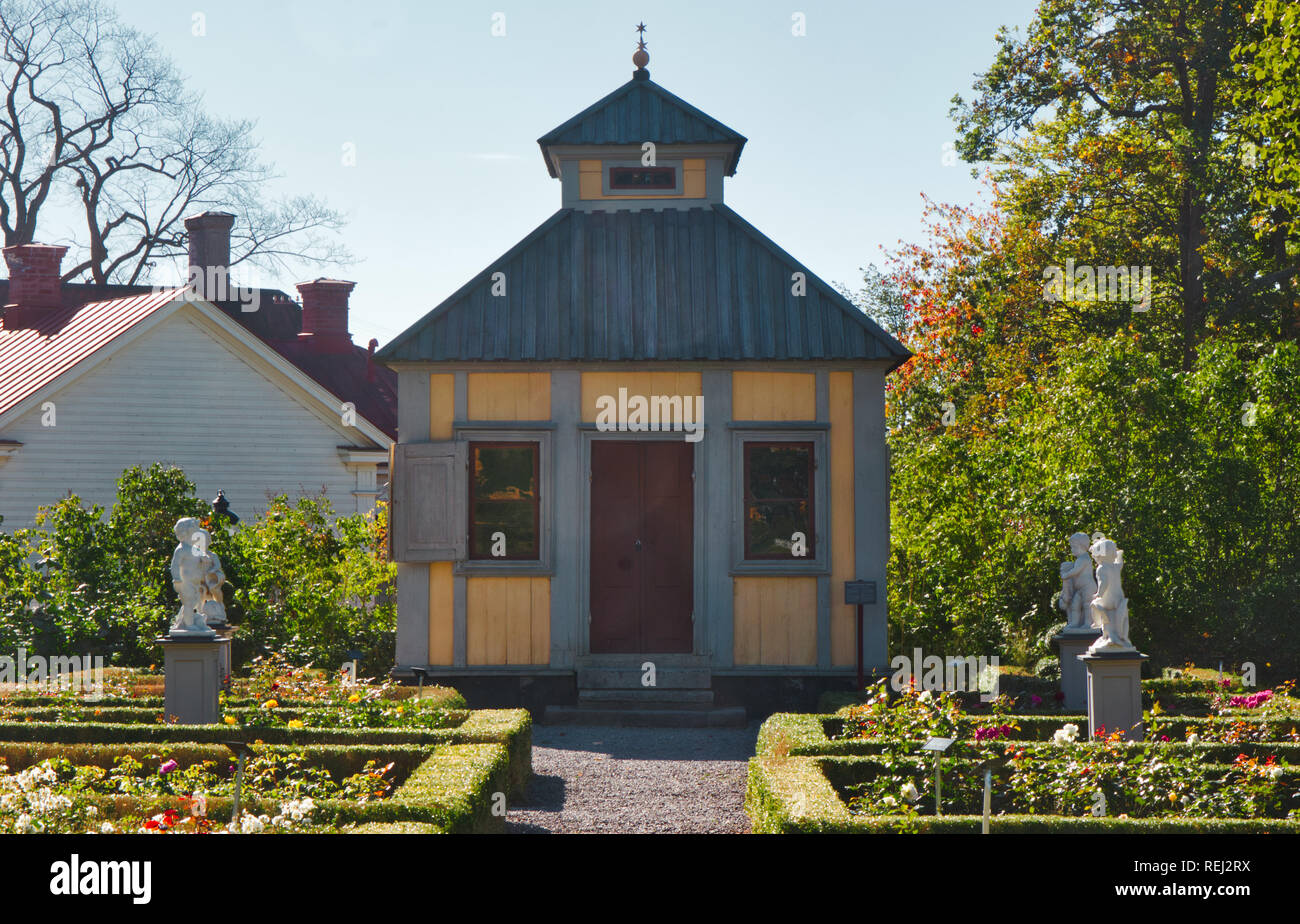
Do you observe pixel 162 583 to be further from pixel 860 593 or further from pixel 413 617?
pixel 860 593

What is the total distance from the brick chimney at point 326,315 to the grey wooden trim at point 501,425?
16.2 metres

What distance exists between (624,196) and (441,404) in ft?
10.6

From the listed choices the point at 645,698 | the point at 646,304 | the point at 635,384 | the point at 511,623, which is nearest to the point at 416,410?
the point at 635,384

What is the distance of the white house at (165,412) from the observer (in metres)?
21.3

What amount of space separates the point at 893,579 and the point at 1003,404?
8902 mm

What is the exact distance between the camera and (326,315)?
2903 cm

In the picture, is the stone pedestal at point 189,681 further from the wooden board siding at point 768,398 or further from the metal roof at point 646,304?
the wooden board siding at point 768,398

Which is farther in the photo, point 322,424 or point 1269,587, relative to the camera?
point 322,424

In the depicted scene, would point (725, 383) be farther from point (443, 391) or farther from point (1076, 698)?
point (1076, 698)

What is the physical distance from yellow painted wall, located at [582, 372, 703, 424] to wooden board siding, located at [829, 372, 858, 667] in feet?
4.82

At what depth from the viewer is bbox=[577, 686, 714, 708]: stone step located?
1313cm

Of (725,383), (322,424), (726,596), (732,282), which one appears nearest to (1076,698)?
(726,596)
